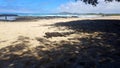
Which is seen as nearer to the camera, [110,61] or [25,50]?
[110,61]

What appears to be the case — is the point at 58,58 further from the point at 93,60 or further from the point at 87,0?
the point at 87,0

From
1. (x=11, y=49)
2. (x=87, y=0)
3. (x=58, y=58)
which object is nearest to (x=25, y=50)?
(x=11, y=49)

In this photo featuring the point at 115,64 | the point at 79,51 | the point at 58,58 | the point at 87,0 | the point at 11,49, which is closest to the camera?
the point at 115,64

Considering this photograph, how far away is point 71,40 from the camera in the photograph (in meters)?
12.0

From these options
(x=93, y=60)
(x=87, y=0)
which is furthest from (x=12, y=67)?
→ (x=87, y=0)

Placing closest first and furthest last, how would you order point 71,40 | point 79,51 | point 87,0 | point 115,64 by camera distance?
point 115,64
point 79,51
point 71,40
point 87,0

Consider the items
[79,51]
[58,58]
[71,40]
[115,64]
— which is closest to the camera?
[115,64]

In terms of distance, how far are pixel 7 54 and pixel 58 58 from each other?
2287mm

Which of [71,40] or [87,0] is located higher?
[87,0]

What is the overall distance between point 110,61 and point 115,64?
33 cm

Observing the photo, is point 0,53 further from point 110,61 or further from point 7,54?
point 110,61

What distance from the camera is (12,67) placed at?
26.8 feet

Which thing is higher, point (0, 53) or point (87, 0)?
point (87, 0)

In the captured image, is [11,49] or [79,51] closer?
[79,51]
